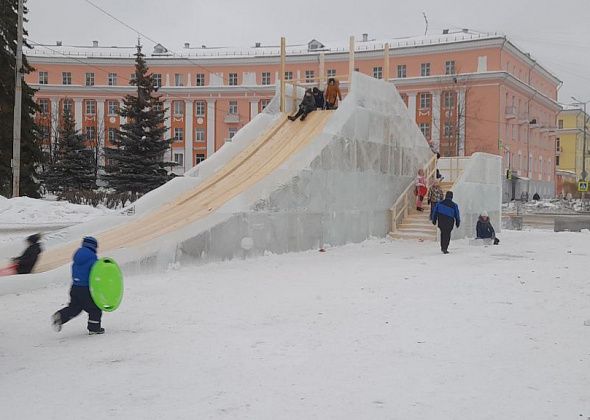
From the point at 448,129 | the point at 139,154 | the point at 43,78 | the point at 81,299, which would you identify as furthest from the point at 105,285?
the point at 43,78

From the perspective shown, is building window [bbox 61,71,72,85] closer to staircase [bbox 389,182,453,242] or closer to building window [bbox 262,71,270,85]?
building window [bbox 262,71,270,85]

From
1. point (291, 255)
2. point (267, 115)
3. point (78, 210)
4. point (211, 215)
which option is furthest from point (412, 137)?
point (78, 210)

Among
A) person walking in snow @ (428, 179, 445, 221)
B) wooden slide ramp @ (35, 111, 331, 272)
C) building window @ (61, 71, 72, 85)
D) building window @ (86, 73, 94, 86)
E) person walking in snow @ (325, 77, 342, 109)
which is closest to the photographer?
wooden slide ramp @ (35, 111, 331, 272)

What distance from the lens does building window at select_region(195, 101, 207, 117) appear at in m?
69.2

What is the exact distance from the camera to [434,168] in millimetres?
21188

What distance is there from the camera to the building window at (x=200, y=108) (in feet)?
227

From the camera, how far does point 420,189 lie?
1920 centimetres

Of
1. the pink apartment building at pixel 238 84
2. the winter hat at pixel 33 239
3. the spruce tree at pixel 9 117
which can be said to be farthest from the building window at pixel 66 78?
the winter hat at pixel 33 239

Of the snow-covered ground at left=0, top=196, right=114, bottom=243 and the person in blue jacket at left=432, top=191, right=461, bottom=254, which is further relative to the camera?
the snow-covered ground at left=0, top=196, right=114, bottom=243

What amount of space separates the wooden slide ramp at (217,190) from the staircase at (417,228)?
415 cm

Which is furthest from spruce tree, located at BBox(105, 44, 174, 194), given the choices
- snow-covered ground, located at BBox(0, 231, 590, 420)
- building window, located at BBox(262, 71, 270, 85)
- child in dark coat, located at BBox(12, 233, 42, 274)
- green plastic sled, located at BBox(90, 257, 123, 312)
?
building window, located at BBox(262, 71, 270, 85)

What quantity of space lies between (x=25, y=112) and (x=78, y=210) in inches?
442

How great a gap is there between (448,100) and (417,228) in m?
44.8

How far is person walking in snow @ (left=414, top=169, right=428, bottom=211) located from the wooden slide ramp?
3716 millimetres
